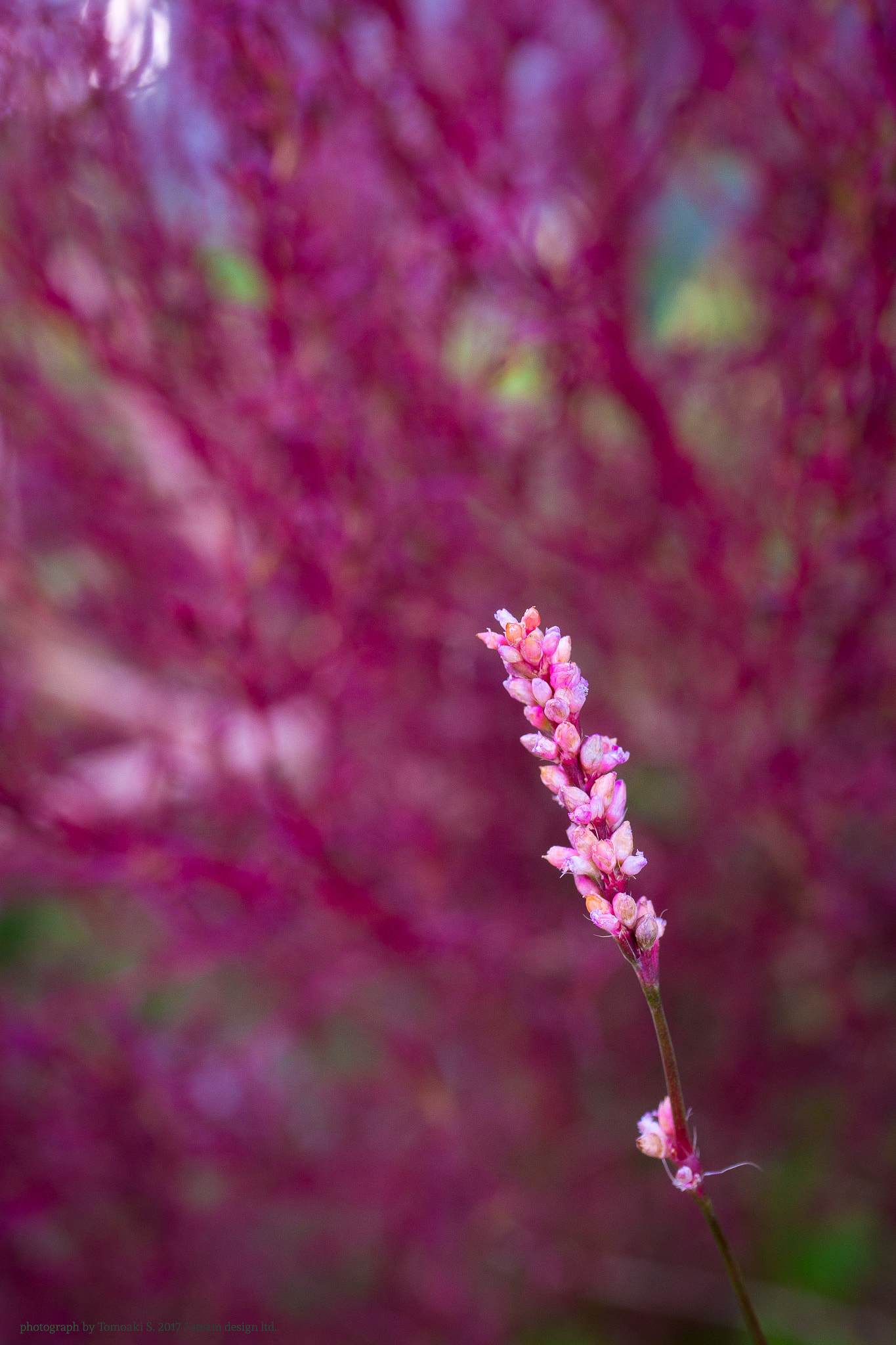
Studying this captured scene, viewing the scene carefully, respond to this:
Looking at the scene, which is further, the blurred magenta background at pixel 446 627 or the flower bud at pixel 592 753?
the blurred magenta background at pixel 446 627

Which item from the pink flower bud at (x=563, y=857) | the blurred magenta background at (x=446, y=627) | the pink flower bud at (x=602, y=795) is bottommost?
the pink flower bud at (x=563, y=857)

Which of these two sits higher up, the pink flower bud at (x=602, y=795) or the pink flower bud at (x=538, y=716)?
the pink flower bud at (x=538, y=716)

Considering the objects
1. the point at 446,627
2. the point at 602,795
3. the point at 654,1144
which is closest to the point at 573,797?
the point at 602,795

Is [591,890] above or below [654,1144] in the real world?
above

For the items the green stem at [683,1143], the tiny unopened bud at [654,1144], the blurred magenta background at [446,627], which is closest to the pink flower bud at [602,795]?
the green stem at [683,1143]

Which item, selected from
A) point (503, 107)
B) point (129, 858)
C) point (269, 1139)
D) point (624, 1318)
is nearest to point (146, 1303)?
point (269, 1139)

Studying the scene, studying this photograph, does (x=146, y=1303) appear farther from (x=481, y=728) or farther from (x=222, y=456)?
(x=222, y=456)

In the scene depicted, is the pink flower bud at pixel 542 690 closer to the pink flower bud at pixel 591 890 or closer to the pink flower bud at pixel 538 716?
the pink flower bud at pixel 538 716

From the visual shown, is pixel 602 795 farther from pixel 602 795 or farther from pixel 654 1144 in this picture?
pixel 654 1144
